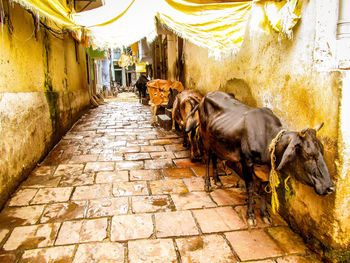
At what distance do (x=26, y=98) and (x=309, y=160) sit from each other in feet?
15.6

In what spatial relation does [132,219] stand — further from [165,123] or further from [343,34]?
[165,123]

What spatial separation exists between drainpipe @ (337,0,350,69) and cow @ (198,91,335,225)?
66 cm

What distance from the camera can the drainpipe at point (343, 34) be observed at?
2178 mm

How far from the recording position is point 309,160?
222cm

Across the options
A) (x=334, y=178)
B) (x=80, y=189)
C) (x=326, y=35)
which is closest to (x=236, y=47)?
(x=326, y=35)

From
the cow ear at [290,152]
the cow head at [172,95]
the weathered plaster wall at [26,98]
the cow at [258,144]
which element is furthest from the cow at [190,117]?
the weathered plaster wall at [26,98]

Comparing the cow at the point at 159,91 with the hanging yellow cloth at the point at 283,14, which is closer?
the hanging yellow cloth at the point at 283,14

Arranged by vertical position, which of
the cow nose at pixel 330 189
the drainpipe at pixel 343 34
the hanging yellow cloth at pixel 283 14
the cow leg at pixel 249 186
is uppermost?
the hanging yellow cloth at pixel 283 14

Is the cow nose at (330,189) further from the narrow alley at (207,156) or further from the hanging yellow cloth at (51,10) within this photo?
the hanging yellow cloth at (51,10)

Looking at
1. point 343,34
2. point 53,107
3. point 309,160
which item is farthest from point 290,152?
point 53,107

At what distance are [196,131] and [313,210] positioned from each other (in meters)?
2.78

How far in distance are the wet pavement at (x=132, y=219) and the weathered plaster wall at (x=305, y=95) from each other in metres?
0.34

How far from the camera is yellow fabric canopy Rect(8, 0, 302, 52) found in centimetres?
296

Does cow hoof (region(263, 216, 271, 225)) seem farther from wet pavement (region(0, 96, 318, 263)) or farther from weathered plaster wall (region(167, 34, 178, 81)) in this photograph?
weathered plaster wall (region(167, 34, 178, 81))
